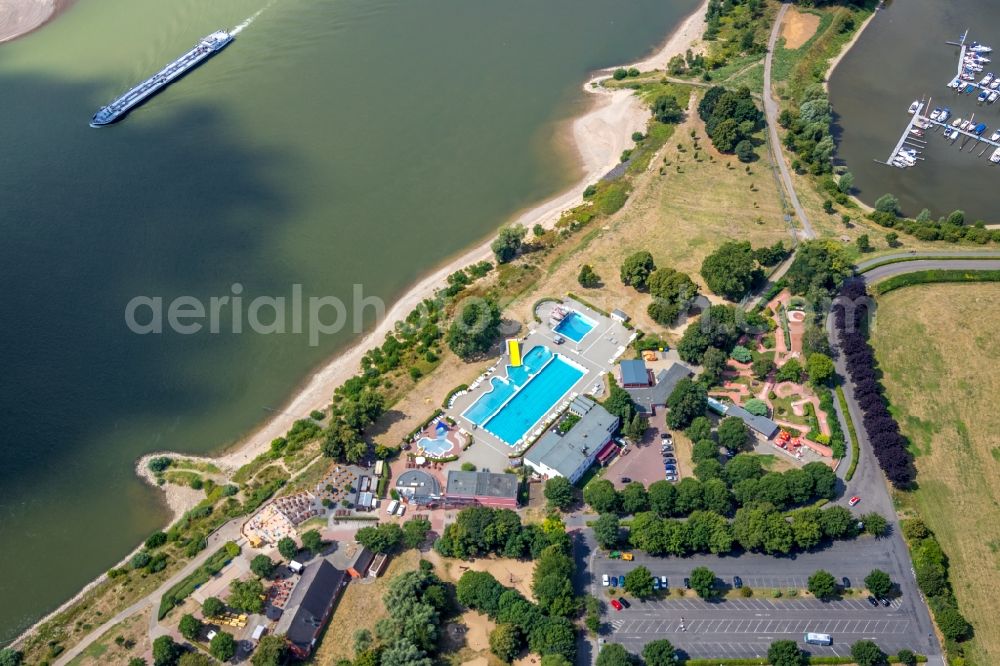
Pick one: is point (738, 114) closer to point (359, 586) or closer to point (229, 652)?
point (359, 586)

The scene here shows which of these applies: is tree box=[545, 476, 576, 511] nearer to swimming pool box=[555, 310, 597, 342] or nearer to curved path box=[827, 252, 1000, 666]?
swimming pool box=[555, 310, 597, 342]

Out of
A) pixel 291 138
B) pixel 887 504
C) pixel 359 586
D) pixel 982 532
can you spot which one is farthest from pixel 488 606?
pixel 291 138

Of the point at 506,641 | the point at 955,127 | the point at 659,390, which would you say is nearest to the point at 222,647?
the point at 506,641

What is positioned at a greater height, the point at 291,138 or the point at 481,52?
the point at 481,52

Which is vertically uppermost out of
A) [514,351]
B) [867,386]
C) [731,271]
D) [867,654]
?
[731,271]

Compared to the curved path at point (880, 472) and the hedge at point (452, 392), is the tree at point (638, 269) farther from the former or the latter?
the hedge at point (452, 392)

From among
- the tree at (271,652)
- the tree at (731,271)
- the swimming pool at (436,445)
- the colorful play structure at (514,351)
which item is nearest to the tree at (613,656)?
the swimming pool at (436,445)

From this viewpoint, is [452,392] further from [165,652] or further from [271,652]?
[165,652]
